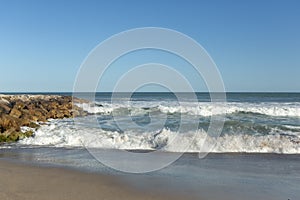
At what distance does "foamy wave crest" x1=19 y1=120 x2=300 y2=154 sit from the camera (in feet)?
31.1

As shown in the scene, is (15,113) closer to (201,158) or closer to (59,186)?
(201,158)

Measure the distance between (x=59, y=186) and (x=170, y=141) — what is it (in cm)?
549

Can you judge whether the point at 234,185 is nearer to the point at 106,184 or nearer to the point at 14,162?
the point at 106,184

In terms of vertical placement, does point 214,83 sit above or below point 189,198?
above

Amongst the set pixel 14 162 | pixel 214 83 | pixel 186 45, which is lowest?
pixel 14 162

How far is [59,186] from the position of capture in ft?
18.2

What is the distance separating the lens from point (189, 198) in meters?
4.96

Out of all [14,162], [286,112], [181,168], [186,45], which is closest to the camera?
[181,168]

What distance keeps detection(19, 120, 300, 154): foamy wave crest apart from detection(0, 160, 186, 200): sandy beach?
3683 millimetres

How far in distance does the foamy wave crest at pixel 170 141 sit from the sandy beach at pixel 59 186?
3.68 meters

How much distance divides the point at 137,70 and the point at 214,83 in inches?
89.2

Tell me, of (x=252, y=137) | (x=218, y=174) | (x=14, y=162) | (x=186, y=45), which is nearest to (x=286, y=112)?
(x=252, y=137)

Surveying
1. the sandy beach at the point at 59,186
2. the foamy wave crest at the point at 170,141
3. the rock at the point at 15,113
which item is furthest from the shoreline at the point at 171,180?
the rock at the point at 15,113

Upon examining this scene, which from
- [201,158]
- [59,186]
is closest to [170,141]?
[201,158]
